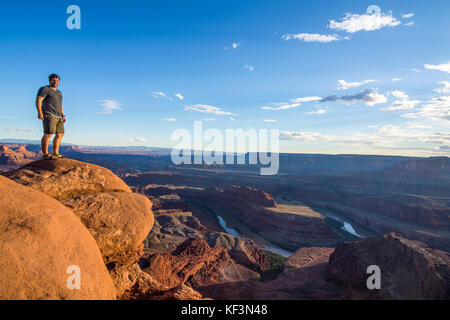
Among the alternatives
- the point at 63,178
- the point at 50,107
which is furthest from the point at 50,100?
the point at 63,178

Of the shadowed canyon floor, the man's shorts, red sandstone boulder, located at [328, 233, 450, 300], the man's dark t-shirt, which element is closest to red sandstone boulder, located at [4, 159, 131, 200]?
the shadowed canyon floor

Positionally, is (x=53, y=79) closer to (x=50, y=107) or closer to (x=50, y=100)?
(x=50, y=100)


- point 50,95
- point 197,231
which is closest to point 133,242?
point 50,95

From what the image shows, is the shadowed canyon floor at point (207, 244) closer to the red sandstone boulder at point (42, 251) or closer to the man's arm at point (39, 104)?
the red sandstone boulder at point (42, 251)

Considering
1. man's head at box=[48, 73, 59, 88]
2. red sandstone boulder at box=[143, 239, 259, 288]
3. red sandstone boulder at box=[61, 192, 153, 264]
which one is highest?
man's head at box=[48, 73, 59, 88]

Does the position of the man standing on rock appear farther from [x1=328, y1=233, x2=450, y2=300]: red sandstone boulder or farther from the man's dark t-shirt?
[x1=328, y1=233, x2=450, y2=300]: red sandstone boulder

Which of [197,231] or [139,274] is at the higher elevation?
[139,274]

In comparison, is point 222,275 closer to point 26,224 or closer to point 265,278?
point 265,278
